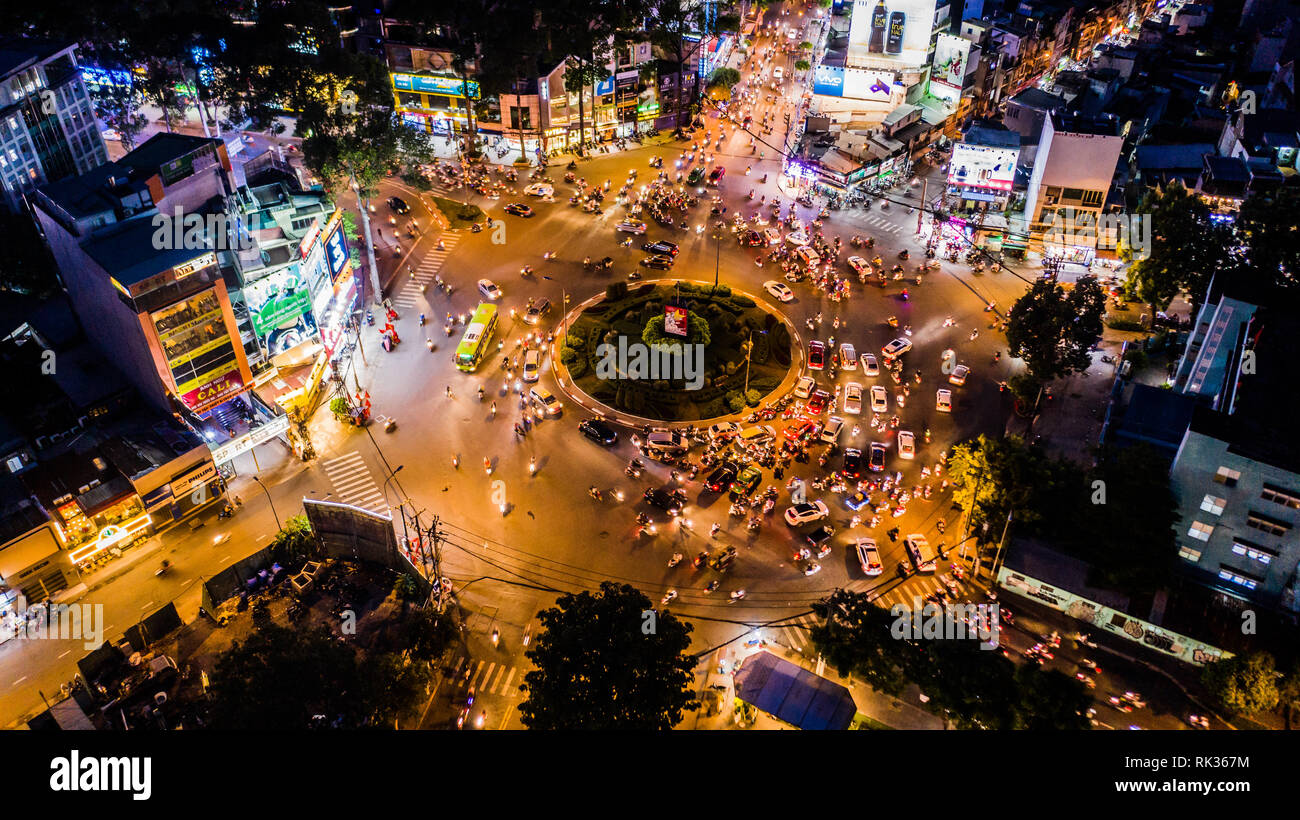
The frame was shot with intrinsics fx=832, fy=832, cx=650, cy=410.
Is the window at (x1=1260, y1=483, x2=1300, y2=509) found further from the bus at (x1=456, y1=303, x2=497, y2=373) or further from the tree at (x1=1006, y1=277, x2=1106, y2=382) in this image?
the bus at (x1=456, y1=303, x2=497, y2=373)

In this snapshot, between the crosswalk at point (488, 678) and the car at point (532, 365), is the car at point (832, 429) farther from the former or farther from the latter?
the crosswalk at point (488, 678)

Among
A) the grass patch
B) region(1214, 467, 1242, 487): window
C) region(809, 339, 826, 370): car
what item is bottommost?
region(809, 339, 826, 370): car

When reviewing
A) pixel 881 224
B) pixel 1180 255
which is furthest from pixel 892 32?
pixel 1180 255

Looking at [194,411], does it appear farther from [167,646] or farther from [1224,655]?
[1224,655]

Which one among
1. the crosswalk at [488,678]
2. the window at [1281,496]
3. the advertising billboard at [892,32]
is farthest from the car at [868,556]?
the advertising billboard at [892,32]

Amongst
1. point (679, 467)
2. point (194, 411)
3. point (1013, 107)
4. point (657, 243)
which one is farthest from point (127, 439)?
point (1013, 107)

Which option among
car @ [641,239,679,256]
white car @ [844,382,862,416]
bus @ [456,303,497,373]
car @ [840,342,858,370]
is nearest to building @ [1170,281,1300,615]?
white car @ [844,382,862,416]
